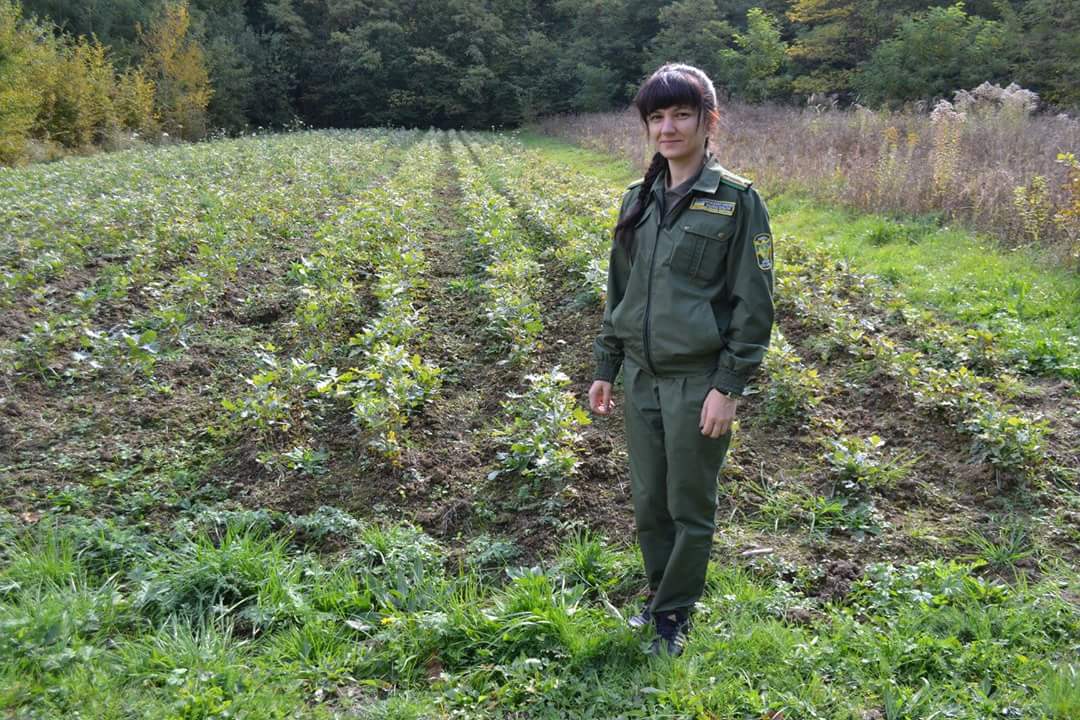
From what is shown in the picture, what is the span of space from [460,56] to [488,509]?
160 feet

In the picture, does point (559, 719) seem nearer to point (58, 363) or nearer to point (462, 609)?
point (462, 609)

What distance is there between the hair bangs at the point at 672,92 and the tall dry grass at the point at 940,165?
6548 mm

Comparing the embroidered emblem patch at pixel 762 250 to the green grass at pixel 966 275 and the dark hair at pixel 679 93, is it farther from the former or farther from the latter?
the green grass at pixel 966 275

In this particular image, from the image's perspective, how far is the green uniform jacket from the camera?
2.46 m

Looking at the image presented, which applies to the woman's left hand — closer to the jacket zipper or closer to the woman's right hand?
the jacket zipper

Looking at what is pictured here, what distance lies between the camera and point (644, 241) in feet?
8.95

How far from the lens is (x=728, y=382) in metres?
2.45

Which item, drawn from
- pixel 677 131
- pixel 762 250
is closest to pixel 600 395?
pixel 762 250

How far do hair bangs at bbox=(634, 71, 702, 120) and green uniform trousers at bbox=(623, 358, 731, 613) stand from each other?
0.97m

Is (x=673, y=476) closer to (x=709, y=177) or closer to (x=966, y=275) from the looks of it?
(x=709, y=177)

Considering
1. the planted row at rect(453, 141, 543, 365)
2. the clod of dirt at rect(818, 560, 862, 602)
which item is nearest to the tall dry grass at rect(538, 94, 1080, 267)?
the planted row at rect(453, 141, 543, 365)

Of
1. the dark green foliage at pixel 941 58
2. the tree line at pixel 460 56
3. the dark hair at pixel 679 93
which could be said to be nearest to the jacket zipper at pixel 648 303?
the dark hair at pixel 679 93

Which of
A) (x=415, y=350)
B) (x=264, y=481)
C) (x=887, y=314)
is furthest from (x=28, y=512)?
(x=887, y=314)

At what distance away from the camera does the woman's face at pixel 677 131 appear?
2520 millimetres
